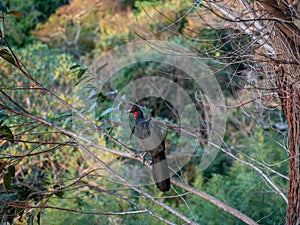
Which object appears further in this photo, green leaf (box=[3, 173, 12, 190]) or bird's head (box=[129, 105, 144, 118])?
bird's head (box=[129, 105, 144, 118])

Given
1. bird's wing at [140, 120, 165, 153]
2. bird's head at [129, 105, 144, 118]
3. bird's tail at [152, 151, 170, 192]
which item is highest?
bird's head at [129, 105, 144, 118]

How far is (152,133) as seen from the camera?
10.9 feet

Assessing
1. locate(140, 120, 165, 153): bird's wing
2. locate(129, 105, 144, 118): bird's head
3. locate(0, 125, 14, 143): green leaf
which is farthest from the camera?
locate(129, 105, 144, 118): bird's head

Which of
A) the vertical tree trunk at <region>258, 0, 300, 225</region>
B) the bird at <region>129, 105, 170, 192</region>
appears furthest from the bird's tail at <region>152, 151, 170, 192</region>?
the vertical tree trunk at <region>258, 0, 300, 225</region>

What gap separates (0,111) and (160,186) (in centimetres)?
101

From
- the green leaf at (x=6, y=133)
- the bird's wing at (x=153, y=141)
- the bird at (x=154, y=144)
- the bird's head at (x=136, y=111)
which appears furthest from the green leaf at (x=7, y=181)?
the bird's head at (x=136, y=111)

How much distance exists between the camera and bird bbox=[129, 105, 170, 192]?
3.02 metres

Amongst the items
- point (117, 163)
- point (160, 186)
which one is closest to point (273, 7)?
point (160, 186)

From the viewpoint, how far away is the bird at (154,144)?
3.02 metres

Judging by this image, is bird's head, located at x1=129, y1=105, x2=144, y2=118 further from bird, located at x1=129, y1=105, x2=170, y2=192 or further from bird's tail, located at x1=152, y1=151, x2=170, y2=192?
bird's tail, located at x1=152, y1=151, x2=170, y2=192

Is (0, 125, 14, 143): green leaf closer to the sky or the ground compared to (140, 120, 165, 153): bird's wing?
closer to the sky

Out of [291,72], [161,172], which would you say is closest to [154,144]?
[161,172]

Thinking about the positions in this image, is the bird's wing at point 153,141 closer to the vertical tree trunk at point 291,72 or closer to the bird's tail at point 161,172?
the bird's tail at point 161,172

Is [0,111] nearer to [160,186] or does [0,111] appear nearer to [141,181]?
[160,186]
